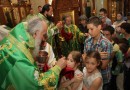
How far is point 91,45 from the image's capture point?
101 inches

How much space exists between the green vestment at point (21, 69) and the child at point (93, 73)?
64cm

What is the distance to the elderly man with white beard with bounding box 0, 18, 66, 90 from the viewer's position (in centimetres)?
151

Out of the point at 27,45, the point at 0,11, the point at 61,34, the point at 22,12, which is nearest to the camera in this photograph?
the point at 27,45

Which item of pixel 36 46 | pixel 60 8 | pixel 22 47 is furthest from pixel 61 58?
pixel 60 8

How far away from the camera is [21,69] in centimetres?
150

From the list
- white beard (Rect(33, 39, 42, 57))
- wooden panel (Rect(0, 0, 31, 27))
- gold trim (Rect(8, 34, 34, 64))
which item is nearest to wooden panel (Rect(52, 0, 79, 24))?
wooden panel (Rect(0, 0, 31, 27))

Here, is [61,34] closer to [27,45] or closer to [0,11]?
[27,45]

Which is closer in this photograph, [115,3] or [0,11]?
[0,11]

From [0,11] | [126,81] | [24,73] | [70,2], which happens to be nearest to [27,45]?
[24,73]

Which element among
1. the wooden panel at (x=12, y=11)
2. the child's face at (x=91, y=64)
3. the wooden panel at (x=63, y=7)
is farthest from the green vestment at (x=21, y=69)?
the wooden panel at (x=12, y=11)

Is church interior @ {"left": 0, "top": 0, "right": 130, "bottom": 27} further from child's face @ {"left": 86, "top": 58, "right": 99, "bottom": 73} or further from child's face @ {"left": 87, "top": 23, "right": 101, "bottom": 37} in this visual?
child's face @ {"left": 86, "top": 58, "right": 99, "bottom": 73}

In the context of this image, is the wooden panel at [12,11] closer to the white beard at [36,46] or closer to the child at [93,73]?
the child at [93,73]

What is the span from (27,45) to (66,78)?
0.55 metres

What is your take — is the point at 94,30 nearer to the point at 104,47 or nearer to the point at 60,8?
the point at 104,47
